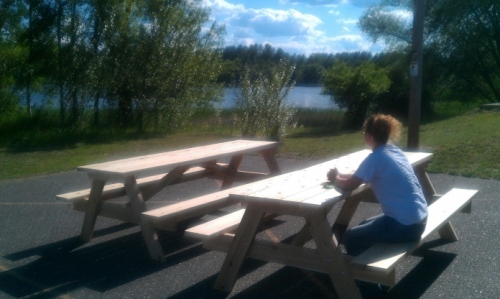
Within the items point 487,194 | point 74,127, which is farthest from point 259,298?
point 74,127

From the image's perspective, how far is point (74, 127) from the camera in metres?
20.0

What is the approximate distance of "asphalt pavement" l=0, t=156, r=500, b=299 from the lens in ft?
17.0

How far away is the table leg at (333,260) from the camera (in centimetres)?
455

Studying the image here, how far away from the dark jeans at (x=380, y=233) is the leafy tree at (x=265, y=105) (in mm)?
10584

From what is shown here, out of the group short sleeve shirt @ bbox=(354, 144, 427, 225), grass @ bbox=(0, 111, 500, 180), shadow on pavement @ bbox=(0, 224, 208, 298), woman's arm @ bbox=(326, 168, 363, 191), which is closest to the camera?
short sleeve shirt @ bbox=(354, 144, 427, 225)

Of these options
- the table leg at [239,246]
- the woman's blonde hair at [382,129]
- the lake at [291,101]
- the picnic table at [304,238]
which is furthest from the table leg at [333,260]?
the lake at [291,101]

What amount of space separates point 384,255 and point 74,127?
1691 cm

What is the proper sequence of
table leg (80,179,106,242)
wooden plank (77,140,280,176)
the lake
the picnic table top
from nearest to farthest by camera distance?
the picnic table top < wooden plank (77,140,280,176) < table leg (80,179,106,242) < the lake

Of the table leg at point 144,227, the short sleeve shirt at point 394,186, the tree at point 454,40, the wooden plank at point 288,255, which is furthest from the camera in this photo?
the tree at point 454,40

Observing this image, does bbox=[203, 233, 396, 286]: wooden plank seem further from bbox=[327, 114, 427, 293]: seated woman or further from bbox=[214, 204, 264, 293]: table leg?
bbox=[327, 114, 427, 293]: seated woman

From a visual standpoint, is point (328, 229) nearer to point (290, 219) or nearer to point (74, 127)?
point (290, 219)

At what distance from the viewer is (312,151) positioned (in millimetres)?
13062

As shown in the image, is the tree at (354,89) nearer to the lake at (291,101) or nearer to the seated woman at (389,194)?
the lake at (291,101)

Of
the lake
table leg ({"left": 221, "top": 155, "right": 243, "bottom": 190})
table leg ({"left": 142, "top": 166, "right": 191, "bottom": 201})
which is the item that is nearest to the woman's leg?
table leg ({"left": 142, "top": 166, "right": 191, "bottom": 201})
